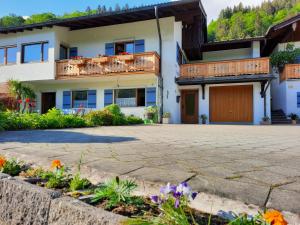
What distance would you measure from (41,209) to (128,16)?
14007 millimetres

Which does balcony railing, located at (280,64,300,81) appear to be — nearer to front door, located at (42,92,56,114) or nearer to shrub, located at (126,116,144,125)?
shrub, located at (126,116,144,125)

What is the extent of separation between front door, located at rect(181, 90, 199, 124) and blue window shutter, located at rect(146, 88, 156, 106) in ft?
7.50

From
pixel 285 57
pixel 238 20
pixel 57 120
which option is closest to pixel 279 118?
pixel 285 57

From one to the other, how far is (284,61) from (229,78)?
16.2 ft

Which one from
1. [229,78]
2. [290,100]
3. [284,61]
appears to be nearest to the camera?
[229,78]

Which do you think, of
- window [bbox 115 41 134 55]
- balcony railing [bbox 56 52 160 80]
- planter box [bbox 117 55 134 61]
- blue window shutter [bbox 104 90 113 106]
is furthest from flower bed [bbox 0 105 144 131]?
window [bbox 115 41 134 55]

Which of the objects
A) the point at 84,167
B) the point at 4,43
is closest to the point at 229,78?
the point at 84,167

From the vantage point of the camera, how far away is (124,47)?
15680 millimetres

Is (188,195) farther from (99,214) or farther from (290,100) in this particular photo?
(290,100)

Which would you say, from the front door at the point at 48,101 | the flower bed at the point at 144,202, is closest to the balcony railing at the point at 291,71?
the front door at the point at 48,101

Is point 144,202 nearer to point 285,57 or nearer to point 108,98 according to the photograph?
point 108,98

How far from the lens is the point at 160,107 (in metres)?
13.9

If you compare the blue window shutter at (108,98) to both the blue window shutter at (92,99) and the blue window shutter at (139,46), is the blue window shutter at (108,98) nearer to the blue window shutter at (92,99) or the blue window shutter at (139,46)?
the blue window shutter at (92,99)

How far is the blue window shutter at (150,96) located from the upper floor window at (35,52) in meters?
6.80
